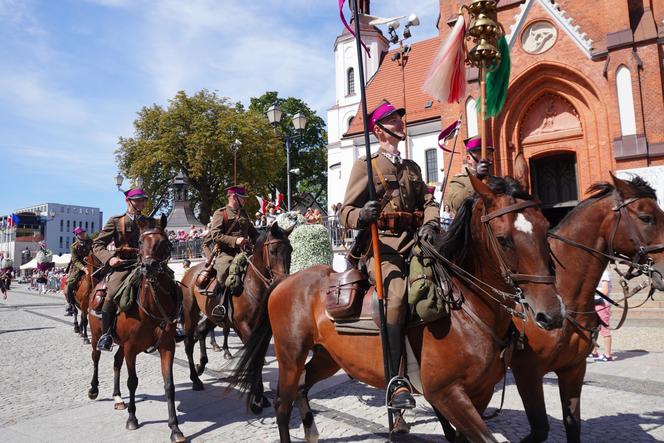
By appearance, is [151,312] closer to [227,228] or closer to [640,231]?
[227,228]

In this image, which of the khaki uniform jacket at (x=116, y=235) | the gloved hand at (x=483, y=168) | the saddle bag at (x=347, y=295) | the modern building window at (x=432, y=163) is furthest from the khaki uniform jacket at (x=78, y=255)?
the modern building window at (x=432, y=163)

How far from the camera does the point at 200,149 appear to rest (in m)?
37.8

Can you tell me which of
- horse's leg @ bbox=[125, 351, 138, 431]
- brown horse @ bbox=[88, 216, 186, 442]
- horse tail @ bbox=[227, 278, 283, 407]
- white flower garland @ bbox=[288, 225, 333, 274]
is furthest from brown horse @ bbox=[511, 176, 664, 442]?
white flower garland @ bbox=[288, 225, 333, 274]

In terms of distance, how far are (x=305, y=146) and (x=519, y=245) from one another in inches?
2006

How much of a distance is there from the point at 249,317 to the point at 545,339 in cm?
447

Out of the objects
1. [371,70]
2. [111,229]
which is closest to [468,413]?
[111,229]

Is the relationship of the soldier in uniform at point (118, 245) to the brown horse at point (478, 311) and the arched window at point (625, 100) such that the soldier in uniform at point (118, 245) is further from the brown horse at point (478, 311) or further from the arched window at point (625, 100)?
the arched window at point (625, 100)

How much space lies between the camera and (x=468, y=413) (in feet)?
9.74

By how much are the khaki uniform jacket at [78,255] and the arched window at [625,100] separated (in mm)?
20742

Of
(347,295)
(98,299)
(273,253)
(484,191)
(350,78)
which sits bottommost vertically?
(98,299)

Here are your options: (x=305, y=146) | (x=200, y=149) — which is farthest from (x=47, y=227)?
(x=200, y=149)

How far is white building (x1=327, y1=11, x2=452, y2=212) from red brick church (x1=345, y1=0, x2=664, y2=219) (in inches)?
353

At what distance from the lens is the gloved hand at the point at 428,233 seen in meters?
3.46

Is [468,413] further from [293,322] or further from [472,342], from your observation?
[293,322]
